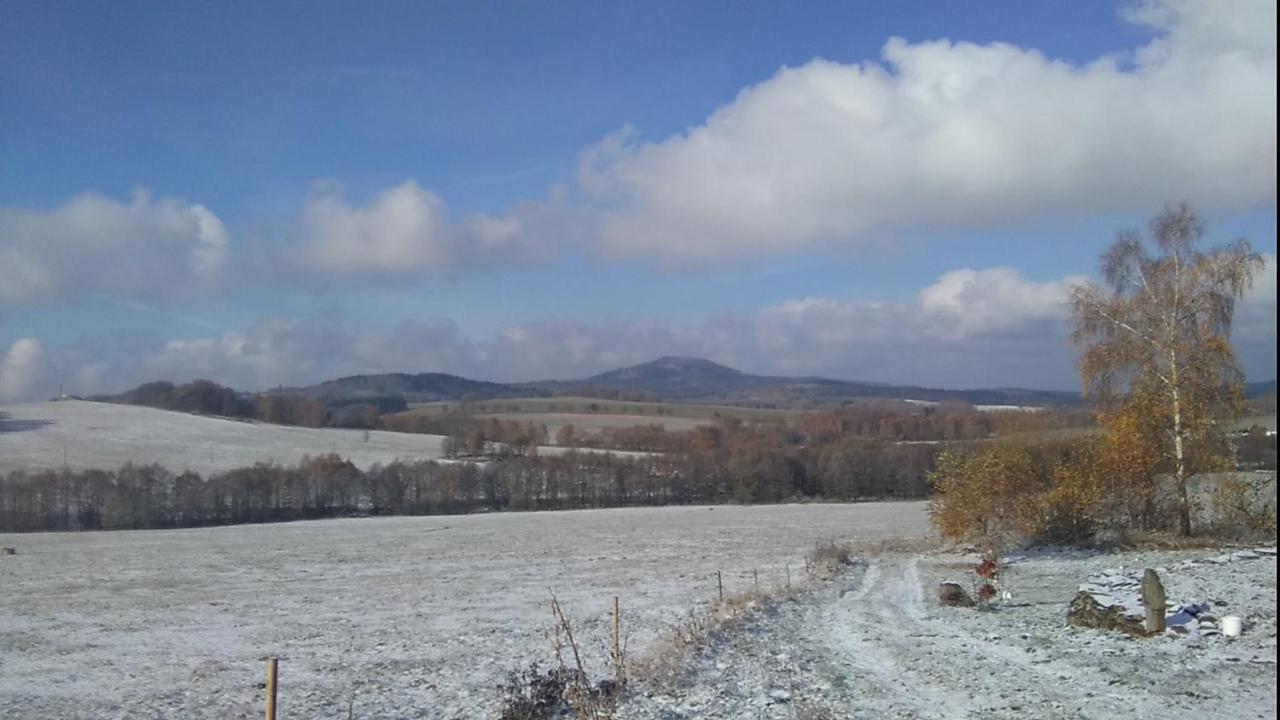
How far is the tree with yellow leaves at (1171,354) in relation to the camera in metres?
29.6

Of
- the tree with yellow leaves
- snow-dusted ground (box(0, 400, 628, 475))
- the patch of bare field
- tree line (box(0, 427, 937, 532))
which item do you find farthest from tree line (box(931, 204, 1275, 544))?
the patch of bare field

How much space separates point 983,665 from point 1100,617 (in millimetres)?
3660

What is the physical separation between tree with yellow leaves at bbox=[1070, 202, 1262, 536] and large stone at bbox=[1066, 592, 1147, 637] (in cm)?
1427

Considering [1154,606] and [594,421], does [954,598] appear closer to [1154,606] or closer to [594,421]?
[1154,606]

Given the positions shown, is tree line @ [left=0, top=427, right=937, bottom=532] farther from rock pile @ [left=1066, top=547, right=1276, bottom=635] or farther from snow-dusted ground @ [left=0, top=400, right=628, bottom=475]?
rock pile @ [left=1066, top=547, right=1276, bottom=635]

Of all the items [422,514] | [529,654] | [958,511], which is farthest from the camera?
[422,514]

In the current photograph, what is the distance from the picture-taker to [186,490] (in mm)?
74125

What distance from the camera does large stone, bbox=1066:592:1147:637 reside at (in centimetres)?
1617

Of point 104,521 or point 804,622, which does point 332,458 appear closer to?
point 104,521

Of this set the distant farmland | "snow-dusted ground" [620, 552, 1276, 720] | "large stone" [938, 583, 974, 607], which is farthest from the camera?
the distant farmland

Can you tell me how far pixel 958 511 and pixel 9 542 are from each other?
52.4m

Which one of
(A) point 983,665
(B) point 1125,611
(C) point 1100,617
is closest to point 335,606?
(A) point 983,665

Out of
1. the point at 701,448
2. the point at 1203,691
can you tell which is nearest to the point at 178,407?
the point at 701,448

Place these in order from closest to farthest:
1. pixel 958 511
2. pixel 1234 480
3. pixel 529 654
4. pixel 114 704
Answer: pixel 114 704 → pixel 529 654 → pixel 1234 480 → pixel 958 511
